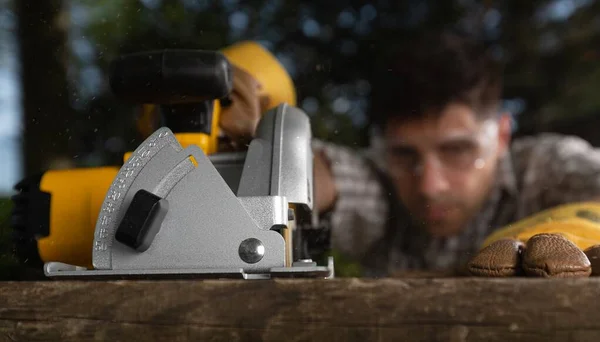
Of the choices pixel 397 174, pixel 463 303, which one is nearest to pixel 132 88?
pixel 463 303

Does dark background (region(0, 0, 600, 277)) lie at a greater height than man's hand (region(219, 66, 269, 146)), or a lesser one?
greater

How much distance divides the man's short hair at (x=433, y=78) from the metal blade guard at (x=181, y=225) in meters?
1.56

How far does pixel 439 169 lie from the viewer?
6.86 feet

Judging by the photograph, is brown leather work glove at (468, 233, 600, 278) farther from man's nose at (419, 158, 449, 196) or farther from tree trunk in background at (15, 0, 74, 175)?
man's nose at (419, 158, 449, 196)

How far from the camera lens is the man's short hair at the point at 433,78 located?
224 cm

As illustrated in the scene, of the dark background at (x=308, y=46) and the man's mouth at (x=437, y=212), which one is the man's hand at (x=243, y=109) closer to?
the dark background at (x=308, y=46)

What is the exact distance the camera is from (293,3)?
2570mm

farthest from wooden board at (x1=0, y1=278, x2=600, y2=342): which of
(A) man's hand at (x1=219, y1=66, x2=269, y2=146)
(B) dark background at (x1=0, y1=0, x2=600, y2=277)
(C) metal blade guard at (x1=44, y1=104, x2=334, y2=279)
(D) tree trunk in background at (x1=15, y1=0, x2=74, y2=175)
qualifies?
(D) tree trunk in background at (x1=15, y1=0, x2=74, y2=175)

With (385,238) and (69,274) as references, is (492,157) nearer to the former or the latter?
(385,238)

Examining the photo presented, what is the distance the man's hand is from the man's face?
0.91m

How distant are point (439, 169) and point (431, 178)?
5cm

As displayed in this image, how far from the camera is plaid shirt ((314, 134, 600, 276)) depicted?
7.45ft

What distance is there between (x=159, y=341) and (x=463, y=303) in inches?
10.9

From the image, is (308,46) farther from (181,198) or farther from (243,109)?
(181,198)
